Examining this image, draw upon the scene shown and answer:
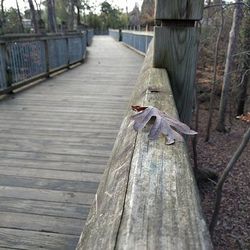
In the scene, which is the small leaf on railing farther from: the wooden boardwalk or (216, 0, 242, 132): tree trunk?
(216, 0, 242, 132): tree trunk

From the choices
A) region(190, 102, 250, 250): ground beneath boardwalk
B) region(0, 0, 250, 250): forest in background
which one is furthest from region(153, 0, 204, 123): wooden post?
region(190, 102, 250, 250): ground beneath boardwalk

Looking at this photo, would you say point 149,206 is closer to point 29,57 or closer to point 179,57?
point 179,57

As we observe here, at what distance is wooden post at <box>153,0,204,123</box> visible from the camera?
1901 millimetres

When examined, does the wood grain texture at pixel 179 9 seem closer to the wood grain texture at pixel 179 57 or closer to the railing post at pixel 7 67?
the wood grain texture at pixel 179 57

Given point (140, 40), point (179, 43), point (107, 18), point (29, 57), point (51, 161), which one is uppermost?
point (179, 43)

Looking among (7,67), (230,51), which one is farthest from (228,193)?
(7,67)

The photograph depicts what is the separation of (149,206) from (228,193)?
→ 6477 mm

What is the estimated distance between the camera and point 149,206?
71 centimetres

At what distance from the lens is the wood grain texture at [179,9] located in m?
1.87

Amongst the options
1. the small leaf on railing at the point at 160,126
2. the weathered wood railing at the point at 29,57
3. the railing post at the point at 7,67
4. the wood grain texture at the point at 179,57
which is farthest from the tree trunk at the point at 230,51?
the small leaf on railing at the point at 160,126

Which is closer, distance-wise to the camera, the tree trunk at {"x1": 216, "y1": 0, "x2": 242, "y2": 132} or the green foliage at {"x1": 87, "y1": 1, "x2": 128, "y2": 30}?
the tree trunk at {"x1": 216, "y1": 0, "x2": 242, "y2": 132}

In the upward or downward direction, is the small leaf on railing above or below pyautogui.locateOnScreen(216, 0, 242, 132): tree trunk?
above

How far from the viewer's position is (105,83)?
7.98m

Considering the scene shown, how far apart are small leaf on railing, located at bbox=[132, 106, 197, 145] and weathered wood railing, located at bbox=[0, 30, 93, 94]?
539cm
